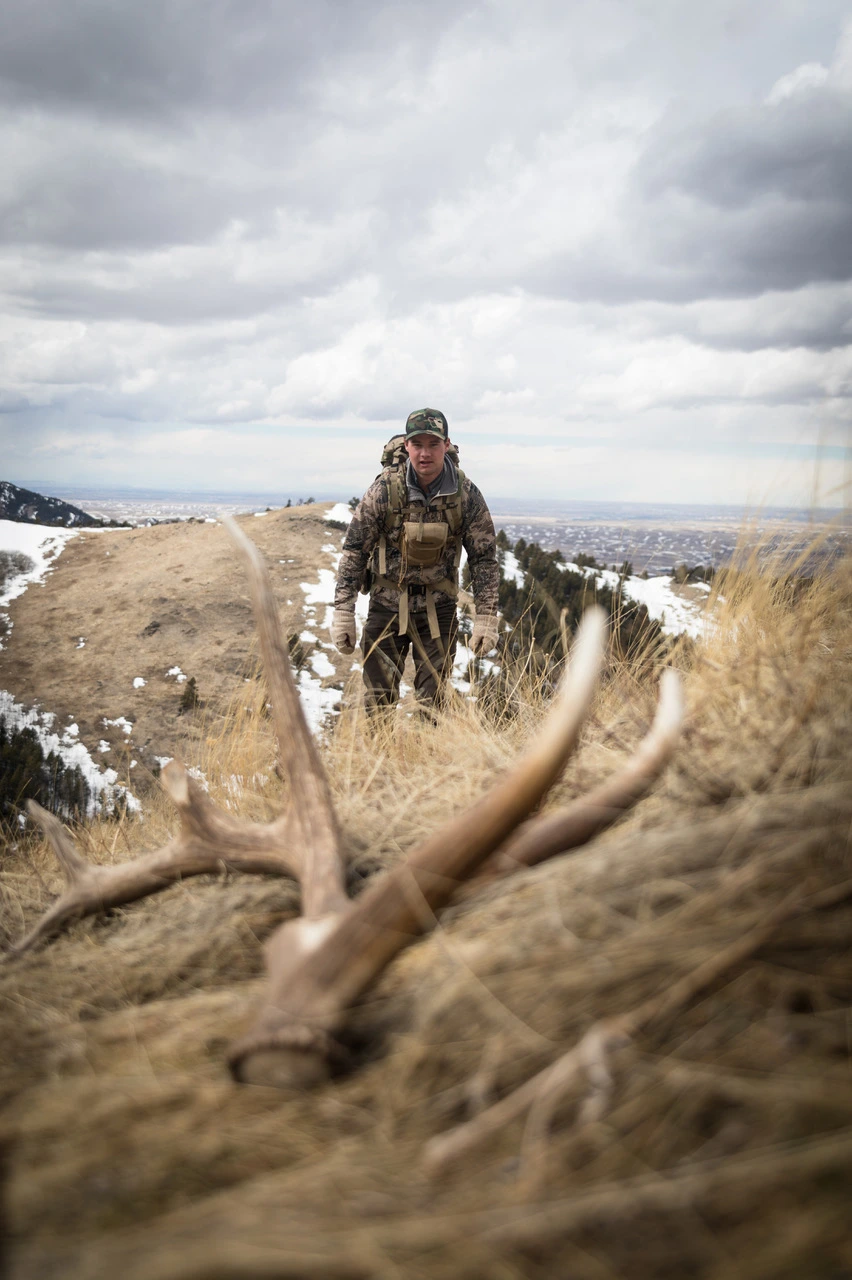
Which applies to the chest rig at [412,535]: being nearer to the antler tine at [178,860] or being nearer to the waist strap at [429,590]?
the waist strap at [429,590]

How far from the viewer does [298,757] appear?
1.82 m

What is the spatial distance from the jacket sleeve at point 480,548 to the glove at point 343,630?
101 cm

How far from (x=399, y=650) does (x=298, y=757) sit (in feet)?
11.7

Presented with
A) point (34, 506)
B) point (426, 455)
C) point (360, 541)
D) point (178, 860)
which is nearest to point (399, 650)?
point (360, 541)

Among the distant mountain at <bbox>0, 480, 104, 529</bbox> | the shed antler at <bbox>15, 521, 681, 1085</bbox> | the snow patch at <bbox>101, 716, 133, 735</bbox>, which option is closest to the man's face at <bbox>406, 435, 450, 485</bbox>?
the shed antler at <bbox>15, 521, 681, 1085</bbox>

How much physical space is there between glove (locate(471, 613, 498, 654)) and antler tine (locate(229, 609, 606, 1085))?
12.9 feet

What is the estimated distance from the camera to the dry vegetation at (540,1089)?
0.76 meters

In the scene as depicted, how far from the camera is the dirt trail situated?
58.9 ft

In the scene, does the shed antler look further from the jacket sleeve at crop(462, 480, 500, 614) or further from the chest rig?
the jacket sleeve at crop(462, 480, 500, 614)

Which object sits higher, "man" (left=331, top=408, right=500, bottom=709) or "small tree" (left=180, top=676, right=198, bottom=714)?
"man" (left=331, top=408, right=500, bottom=709)

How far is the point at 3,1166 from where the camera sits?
0.99 m

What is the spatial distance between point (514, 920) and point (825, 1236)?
2.03 ft

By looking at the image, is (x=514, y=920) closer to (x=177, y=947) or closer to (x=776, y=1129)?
(x=776, y=1129)

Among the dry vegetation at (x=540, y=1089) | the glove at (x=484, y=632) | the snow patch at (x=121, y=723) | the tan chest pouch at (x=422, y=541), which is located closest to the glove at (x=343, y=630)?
the tan chest pouch at (x=422, y=541)
